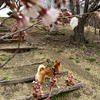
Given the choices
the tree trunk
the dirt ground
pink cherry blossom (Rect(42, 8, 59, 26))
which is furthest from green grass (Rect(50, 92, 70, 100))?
the tree trunk

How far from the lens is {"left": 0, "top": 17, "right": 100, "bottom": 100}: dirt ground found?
291cm

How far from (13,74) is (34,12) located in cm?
339

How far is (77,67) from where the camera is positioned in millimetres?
4789

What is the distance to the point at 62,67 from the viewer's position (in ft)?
14.2

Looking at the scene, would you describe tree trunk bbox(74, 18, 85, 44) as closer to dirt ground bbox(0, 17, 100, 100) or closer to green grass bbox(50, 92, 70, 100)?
dirt ground bbox(0, 17, 100, 100)

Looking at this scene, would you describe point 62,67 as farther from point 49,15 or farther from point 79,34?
point 49,15

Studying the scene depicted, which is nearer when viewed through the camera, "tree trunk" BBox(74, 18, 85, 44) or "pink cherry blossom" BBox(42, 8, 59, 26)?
"pink cherry blossom" BBox(42, 8, 59, 26)

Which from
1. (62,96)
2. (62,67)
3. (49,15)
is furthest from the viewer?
(62,67)

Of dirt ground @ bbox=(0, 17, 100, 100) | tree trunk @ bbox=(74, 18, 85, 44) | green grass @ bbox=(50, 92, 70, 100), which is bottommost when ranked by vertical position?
green grass @ bbox=(50, 92, 70, 100)

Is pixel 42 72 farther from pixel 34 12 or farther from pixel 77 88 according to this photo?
pixel 34 12

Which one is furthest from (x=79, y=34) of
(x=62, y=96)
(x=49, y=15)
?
(x=49, y=15)

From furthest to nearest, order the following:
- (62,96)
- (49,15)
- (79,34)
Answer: (79,34) → (62,96) → (49,15)

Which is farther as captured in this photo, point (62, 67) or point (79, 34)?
point (79, 34)

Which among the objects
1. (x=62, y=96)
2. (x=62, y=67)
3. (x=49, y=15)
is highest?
(x=49, y=15)
